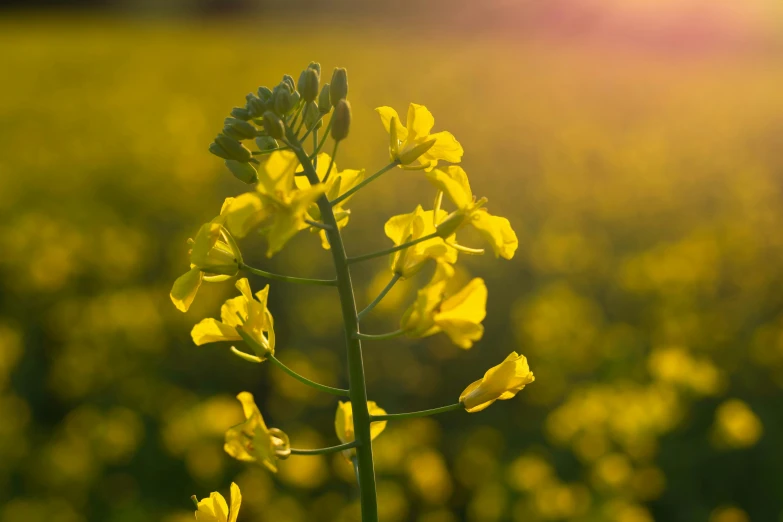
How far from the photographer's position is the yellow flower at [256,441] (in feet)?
4.09

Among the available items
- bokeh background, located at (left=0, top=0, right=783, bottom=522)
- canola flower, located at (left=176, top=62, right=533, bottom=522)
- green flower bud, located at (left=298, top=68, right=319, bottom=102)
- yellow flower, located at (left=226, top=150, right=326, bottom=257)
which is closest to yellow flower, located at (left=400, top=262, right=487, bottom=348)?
canola flower, located at (left=176, top=62, right=533, bottom=522)

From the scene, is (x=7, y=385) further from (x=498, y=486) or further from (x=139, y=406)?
(x=498, y=486)

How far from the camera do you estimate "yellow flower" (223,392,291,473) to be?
1.25 m

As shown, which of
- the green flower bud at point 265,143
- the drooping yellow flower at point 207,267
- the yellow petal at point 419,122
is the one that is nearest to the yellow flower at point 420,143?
the yellow petal at point 419,122

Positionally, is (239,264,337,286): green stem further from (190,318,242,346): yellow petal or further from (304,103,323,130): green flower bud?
(304,103,323,130): green flower bud

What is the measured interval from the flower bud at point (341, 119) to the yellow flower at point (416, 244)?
18 cm

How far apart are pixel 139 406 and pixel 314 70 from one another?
11.5 feet

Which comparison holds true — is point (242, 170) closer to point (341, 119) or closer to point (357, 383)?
point (341, 119)

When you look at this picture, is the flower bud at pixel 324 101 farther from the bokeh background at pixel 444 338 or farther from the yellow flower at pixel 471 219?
the bokeh background at pixel 444 338

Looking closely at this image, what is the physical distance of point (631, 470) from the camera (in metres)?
3.45

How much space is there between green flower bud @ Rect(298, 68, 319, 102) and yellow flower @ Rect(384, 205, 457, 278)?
27 cm

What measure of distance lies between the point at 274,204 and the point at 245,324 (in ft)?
0.81

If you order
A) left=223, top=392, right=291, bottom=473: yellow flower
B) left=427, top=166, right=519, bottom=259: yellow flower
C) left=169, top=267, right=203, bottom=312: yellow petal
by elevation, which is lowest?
left=223, top=392, right=291, bottom=473: yellow flower

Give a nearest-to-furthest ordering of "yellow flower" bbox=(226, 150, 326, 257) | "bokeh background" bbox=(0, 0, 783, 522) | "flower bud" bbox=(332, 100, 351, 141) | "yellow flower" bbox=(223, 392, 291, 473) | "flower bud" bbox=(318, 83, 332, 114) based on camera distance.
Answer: "yellow flower" bbox=(226, 150, 326, 257)
"yellow flower" bbox=(223, 392, 291, 473)
"flower bud" bbox=(332, 100, 351, 141)
"flower bud" bbox=(318, 83, 332, 114)
"bokeh background" bbox=(0, 0, 783, 522)
